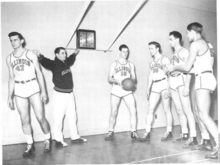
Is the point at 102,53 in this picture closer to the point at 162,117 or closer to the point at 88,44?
the point at 88,44

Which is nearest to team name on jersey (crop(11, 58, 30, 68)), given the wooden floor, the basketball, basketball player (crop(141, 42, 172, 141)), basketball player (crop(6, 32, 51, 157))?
basketball player (crop(6, 32, 51, 157))

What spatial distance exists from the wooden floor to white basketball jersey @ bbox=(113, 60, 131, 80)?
124 centimetres

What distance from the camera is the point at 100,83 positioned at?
15.5ft

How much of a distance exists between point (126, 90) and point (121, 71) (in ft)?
1.59

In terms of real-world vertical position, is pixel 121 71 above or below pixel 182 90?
above

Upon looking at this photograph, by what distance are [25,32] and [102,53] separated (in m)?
1.60

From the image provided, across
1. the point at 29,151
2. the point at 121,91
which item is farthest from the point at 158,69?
the point at 29,151

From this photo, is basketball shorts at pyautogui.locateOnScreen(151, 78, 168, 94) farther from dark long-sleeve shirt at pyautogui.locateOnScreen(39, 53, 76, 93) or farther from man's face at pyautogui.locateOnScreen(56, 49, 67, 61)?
man's face at pyautogui.locateOnScreen(56, 49, 67, 61)

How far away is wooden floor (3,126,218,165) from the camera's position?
288 centimetres

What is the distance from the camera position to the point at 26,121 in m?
3.37

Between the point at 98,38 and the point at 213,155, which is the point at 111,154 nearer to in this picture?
the point at 213,155

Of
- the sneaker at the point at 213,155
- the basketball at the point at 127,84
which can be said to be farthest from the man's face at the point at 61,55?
the sneaker at the point at 213,155

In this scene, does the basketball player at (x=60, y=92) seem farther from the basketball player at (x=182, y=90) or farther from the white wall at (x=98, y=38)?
the basketball player at (x=182, y=90)

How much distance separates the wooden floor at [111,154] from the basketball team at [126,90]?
0.55ft
